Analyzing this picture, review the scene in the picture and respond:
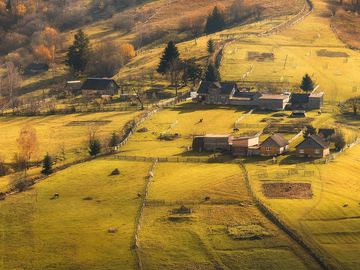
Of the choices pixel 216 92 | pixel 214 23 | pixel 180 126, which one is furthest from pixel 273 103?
pixel 214 23

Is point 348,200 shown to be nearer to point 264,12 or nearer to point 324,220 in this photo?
point 324,220

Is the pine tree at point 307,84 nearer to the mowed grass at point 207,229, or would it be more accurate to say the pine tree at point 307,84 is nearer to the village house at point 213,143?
the village house at point 213,143

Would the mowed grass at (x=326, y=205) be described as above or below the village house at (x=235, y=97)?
below

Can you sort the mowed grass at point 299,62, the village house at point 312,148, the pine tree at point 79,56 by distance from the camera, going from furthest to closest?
the pine tree at point 79,56 → the mowed grass at point 299,62 → the village house at point 312,148

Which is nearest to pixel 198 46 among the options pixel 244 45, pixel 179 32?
pixel 244 45

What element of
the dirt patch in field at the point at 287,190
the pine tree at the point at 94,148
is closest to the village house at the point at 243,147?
the dirt patch in field at the point at 287,190

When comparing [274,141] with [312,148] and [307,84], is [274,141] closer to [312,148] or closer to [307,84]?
[312,148]

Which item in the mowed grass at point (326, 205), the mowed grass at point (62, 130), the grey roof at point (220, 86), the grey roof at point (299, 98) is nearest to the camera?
the mowed grass at point (326, 205)
